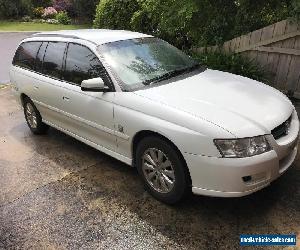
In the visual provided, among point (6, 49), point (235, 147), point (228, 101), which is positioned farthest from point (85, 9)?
point (235, 147)

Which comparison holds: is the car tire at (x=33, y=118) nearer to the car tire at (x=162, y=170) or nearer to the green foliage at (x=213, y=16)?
the car tire at (x=162, y=170)

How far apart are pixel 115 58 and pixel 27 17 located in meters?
20.9

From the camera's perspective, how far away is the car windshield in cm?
445

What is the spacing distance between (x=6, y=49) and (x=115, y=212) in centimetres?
1232

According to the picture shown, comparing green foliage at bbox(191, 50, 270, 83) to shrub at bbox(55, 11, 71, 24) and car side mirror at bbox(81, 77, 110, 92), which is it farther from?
shrub at bbox(55, 11, 71, 24)

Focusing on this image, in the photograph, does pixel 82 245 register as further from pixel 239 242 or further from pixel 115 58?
pixel 115 58

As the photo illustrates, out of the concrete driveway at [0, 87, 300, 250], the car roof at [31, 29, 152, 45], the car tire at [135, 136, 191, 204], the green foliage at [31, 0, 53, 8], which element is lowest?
the green foliage at [31, 0, 53, 8]

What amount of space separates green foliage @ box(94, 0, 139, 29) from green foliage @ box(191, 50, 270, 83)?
129 inches

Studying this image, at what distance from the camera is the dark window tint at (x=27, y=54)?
234 inches

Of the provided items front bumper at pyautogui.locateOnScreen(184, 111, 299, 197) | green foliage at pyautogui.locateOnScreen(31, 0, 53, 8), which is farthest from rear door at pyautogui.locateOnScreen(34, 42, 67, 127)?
green foliage at pyautogui.locateOnScreen(31, 0, 53, 8)

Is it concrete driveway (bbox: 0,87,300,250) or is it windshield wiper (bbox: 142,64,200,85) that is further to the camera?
windshield wiper (bbox: 142,64,200,85)

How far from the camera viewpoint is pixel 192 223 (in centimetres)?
382

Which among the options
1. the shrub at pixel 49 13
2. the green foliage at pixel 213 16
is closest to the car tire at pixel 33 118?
the green foliage at pixel 213 16

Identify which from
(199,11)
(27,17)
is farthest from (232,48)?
(27,17)
